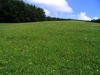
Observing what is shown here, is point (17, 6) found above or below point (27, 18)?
above

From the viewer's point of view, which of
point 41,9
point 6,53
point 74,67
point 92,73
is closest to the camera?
point 92,73

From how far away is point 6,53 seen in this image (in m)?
8.43

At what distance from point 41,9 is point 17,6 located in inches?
497

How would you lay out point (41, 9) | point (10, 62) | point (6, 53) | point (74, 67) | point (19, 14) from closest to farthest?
1. point (74, 67)
2. point (10, 62)
3. point (6, 53)
4. point (19, 14)
5. point (41, 9)

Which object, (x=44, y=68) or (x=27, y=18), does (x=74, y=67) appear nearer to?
(x=44, y=68)

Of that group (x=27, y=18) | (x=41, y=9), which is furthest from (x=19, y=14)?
(x=41, y=9)

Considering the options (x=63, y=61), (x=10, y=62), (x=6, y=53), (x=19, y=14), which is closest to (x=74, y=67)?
(x=63, y=61)

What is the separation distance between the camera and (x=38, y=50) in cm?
906

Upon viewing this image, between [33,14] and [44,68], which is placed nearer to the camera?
[44,68]

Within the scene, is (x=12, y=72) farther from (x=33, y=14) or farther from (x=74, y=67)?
(x=33, y=14)

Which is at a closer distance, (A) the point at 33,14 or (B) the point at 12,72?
(B) the point at 12,72

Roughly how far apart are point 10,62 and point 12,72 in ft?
3.37

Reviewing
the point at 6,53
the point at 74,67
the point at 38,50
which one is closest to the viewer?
the point at 74,67

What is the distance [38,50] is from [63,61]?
2095 millimetres
